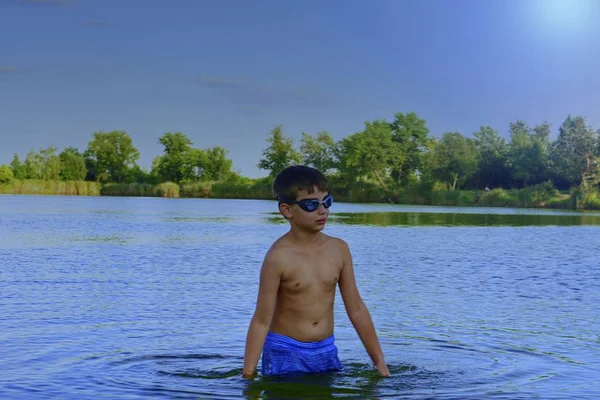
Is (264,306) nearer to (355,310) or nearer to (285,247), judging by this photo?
(285,247)

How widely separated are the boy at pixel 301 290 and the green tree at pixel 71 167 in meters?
135

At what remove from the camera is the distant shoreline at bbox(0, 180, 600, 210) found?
83.2 metres

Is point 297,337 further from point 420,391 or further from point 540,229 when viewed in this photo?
point 540,229

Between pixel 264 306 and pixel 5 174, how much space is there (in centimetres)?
12744

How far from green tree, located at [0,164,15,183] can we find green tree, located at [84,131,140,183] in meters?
22.9

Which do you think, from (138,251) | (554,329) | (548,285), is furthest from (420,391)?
(138,251)

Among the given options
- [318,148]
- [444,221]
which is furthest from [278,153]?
[444,221]

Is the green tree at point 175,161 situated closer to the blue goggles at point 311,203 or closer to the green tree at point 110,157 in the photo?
the green tree at point 110,157

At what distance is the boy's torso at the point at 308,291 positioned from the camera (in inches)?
258

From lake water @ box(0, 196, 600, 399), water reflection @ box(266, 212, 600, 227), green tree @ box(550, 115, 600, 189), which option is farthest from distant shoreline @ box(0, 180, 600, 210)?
lake water @ box(0, 196, 600, 399)

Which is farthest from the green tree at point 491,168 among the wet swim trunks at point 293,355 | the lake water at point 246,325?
the wet swim trunks at point 293,355

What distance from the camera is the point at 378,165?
4828 inches

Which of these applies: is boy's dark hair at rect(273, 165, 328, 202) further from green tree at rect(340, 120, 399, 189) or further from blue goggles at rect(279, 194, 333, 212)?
green tree at rect(340, 120, 399, 189)

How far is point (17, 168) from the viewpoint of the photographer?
13575 centimetres
